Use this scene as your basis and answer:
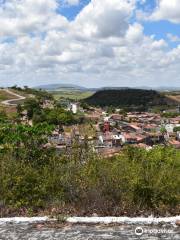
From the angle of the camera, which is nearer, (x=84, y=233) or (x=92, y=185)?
(x=84, y=233)

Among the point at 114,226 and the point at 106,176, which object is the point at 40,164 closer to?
the point at 106,176

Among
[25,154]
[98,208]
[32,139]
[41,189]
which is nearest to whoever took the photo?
[98,208]

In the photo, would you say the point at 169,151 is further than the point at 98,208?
Yes

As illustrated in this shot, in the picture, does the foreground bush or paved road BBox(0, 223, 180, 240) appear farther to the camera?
the foreground bush

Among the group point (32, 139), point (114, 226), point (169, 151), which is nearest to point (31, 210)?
point (114, 226)

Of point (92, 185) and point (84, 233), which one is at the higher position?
point (92, 185)

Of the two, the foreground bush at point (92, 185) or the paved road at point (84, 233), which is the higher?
the foreground bush at point (92, 185)

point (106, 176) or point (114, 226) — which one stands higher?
point (106, 176)

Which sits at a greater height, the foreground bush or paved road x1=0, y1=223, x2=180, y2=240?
the foreground bush
